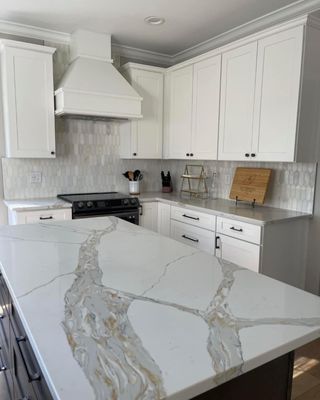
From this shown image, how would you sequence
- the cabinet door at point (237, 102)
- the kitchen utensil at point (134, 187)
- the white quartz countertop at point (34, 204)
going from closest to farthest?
the cabinet door at point (237, 102) < the white quartz countertop at point (34, 204) < the kitchen utensil at point (134, 187)

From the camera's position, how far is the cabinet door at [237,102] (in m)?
2.98

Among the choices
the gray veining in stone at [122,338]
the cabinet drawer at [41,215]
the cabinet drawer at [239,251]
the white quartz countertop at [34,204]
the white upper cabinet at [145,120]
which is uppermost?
the white upper cabinet at [145,120]

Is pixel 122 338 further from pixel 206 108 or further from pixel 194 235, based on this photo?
pixel 206 108

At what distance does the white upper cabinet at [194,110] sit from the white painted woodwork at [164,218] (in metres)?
0.63

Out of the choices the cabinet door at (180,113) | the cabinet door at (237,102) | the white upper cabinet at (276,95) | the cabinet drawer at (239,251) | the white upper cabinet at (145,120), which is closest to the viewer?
the white upper cabinet at (276,95)

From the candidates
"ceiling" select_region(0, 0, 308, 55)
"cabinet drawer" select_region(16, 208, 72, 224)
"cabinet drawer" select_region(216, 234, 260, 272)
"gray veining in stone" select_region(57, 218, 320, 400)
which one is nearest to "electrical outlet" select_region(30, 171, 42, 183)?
"cabinet drawer" select_region(16, 208, 72, 224)

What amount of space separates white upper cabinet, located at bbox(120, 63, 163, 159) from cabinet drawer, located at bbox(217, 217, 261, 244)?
1474 mm

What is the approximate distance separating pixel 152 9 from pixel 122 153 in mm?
1653

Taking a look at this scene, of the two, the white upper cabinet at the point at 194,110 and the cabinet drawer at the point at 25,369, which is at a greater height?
the white upper cabinet at the point at 194,110

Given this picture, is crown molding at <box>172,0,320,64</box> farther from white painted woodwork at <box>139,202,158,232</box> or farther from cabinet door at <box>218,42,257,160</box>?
white painted woodwork at <box>139,202,158,232</box>

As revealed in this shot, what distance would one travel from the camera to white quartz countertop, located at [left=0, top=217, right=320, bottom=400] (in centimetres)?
72

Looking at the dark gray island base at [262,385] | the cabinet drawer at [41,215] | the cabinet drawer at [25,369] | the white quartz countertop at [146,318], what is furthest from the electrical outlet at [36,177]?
the dark gray island base at [262,385]

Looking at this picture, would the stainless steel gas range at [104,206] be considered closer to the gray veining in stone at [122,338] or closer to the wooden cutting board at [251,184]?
the wooden cutting board at [251,184]

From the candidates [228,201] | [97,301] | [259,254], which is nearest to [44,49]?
[228,201]
